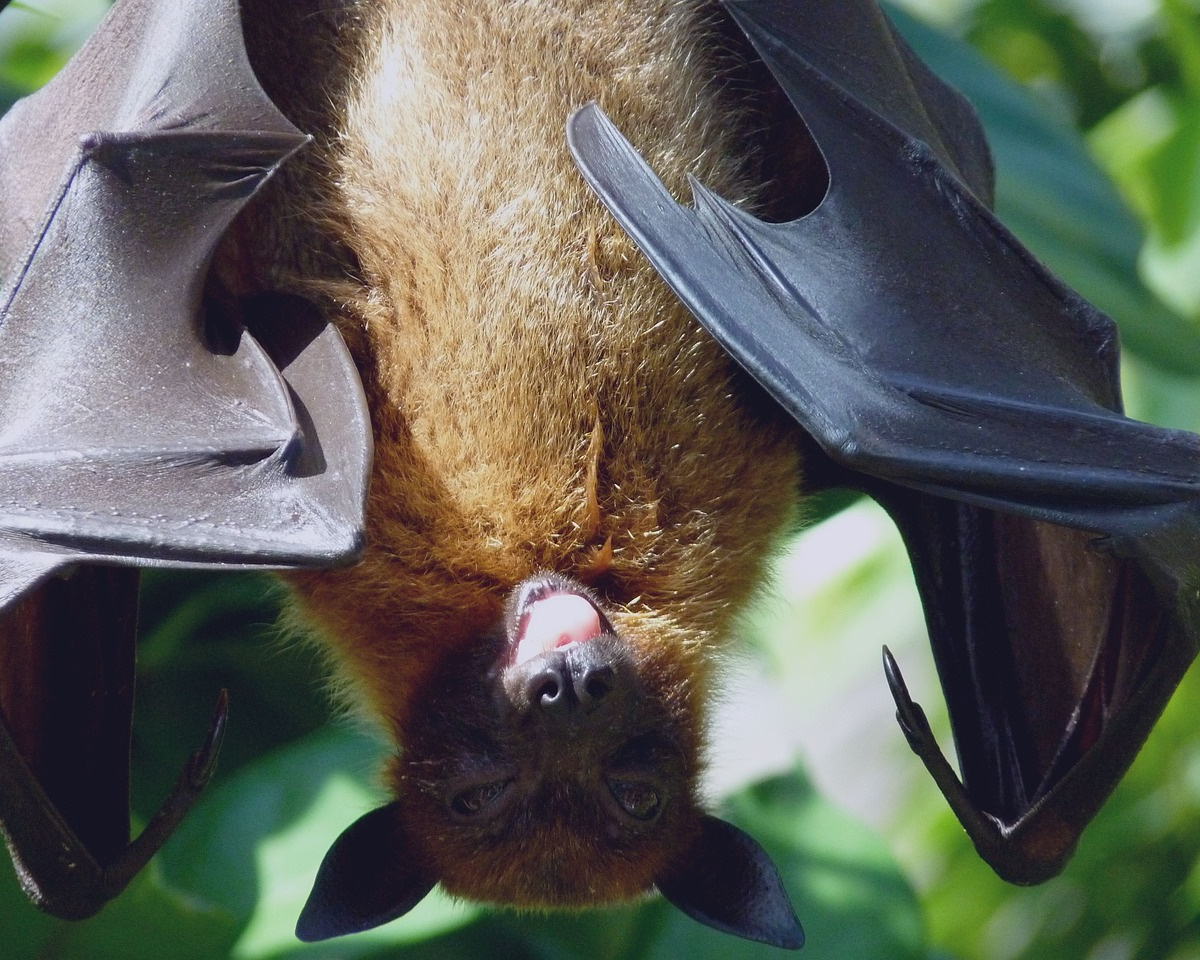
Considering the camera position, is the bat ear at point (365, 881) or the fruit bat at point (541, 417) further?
the bat ear at point (365, 881)

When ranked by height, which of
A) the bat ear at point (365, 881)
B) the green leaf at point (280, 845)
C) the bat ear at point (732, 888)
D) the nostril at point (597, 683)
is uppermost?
the nostril at point (597, 683)

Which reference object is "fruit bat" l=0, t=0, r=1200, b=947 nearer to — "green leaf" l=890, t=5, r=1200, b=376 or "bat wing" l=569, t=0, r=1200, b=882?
"bat wing" l=569, t=0, r=1200, b=882

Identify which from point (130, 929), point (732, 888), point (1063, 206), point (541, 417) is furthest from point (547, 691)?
point (1063, 206)

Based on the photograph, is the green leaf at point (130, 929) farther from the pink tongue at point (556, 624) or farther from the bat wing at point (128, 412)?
the pink tongue at point (556, 624)

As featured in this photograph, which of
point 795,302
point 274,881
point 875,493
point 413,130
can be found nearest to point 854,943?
point 875,493

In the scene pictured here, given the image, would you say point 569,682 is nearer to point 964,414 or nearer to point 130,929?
point 964,414

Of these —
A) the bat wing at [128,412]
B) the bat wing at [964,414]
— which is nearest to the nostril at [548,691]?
the bat wing at [128,412]

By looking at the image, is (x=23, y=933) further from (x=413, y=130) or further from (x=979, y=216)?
(x=979, y=216)

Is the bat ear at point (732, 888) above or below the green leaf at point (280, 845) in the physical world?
above
